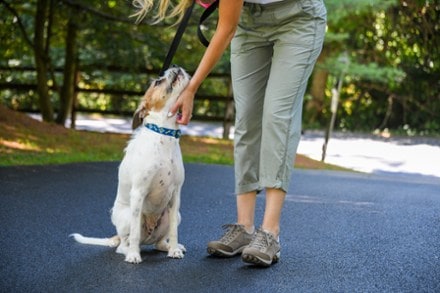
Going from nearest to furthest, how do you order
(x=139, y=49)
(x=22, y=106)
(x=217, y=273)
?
(x=217, y=273), (x=139, y=49), (x=22, y=106)

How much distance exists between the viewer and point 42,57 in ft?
45.8

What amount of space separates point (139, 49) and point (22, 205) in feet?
30.4

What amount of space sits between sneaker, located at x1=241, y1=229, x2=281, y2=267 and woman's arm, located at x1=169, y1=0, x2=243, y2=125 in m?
0.72

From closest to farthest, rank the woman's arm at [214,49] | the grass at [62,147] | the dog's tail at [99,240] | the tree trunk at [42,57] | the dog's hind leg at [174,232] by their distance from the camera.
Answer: the woman's arm at [214,49] → the dog's hind leg at [174,232] → the dog's tail at [99,240] → the grass at [62,147] → the tree trunk at [42,57]

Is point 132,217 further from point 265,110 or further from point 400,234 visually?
Result: point 400,234

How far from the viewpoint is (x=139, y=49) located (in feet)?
48.2

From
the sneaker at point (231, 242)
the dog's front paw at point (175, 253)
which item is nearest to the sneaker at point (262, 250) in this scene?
the sneaker at point (231, 242)

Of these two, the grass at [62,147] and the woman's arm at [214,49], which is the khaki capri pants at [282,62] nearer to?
the woman's arm at [214,49]

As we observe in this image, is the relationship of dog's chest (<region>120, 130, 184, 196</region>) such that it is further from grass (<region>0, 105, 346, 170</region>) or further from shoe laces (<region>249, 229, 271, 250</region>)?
grass (<region>0, 105, 346, 170</region>)

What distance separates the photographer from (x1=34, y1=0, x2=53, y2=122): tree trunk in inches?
535

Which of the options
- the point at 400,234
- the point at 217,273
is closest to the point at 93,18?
the point at 400,234

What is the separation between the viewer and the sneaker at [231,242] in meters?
4.01

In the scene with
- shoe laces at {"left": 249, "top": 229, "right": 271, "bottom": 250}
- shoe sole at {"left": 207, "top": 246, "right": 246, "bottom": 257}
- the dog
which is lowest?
shoe sole at {"left": 207, "top": 246, "right": 246, "bottom": 257}

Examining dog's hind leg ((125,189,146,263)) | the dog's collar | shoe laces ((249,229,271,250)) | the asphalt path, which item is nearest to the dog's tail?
the asphalt path
